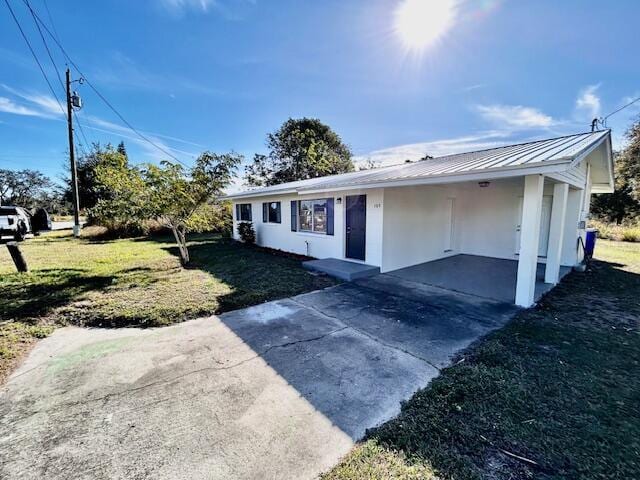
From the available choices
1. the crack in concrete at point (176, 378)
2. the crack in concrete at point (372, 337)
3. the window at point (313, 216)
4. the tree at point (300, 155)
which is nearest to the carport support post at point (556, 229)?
the crack in concrete at point (372, 337)

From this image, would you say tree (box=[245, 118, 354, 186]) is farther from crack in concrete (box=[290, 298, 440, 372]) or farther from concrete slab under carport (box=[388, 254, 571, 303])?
crack in concrete (box=[290, 298, 440, 372])

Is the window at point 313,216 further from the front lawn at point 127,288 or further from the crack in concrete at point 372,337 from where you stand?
the crack in concrete at point 372,337

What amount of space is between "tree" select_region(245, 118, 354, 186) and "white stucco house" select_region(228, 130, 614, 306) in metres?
17.2

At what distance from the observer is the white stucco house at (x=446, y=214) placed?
19.9 feet

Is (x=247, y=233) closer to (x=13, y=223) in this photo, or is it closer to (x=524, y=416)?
(x=13, y=223)

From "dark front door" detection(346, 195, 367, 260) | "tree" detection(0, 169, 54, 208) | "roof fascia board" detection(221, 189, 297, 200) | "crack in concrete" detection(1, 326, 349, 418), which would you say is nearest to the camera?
"crack in concrete" detection(1, 326, 349, 418)

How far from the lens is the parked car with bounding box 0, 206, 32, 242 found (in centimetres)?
1336

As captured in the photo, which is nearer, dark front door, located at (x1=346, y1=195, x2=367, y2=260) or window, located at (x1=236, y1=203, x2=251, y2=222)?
dark front door, located at (x1=346, y1=195, x2=367, y2=260)

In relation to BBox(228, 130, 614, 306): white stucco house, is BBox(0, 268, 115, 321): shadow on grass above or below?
below

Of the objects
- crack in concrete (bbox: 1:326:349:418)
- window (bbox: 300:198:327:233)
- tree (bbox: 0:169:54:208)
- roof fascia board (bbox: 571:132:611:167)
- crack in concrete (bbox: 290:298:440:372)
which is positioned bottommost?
crack in concrete (bbox: 290:298:440:372)

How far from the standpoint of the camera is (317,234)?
952cm

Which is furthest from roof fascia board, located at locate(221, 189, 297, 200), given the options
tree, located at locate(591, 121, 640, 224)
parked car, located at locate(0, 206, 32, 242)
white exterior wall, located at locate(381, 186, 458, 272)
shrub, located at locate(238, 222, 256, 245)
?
tree, located at locate(591, 121, 640, 224)

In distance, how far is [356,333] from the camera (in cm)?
406

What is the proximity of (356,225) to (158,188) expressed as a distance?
573cm
